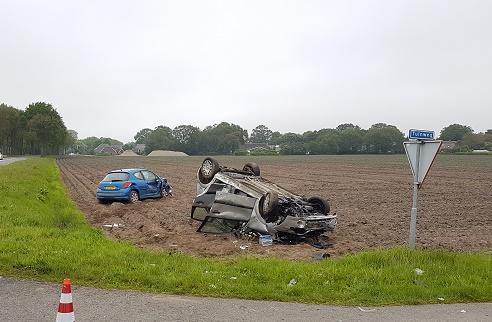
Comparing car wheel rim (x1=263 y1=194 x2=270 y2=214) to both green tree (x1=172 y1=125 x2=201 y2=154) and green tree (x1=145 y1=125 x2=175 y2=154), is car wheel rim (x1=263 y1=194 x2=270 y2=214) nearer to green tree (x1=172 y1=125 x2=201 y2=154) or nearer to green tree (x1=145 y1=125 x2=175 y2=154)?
green tree (x1=172 y1=125 x2=201 y2=154)

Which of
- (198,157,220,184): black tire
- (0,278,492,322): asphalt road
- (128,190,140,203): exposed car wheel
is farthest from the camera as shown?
(128,190,140,203): exposed car wheel

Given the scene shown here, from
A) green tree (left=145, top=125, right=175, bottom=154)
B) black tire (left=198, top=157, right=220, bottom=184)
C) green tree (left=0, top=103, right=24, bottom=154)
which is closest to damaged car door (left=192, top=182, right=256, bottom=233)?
black tire (left=198, top=157, right=220, bottom=184)

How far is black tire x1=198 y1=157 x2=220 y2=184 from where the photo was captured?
1416cm

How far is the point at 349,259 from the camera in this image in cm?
792

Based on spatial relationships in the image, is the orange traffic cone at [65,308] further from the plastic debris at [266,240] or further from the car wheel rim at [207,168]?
the car wheel rim at [207,168]

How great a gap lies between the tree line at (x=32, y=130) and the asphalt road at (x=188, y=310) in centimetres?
9201

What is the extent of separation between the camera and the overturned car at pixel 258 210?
11.2 meters

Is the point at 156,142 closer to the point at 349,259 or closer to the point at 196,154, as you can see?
the point at 196,154

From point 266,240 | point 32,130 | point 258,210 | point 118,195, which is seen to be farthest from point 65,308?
point 32,130

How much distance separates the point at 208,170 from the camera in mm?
14312

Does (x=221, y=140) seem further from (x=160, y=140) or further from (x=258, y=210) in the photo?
(x=258, y=210)

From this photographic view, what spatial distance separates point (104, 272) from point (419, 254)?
505cm

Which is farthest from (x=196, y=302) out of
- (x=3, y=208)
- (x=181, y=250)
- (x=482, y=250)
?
(x=3, y=208)

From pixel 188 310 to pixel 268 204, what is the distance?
19.8ft
